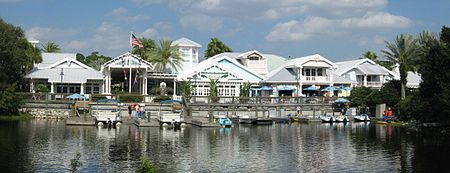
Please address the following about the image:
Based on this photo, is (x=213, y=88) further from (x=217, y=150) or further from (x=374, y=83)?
(x=217, y=150)

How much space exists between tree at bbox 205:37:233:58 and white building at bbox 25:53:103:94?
105 feet

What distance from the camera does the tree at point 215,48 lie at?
347 feet

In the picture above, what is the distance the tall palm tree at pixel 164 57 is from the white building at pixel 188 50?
704 centimetres

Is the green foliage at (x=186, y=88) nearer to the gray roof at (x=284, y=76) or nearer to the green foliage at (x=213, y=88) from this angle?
the green foliage at (x=213, y=88)

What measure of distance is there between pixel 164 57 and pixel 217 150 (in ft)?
154

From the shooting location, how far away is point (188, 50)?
93562 mm

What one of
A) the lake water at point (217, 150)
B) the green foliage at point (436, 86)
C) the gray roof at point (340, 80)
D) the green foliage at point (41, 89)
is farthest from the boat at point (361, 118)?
the green foliage at point (41, 89)

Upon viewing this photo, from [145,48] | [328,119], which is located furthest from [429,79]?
[145,48]

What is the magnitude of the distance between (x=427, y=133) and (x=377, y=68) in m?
43.3

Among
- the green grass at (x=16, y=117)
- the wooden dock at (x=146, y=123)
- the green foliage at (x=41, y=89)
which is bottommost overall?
the wooden dock at (x=146, y=123)

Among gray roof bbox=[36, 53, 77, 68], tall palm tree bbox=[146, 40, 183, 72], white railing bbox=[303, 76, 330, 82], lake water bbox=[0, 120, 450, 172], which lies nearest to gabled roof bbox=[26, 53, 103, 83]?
gray roof bbox=[36, 53, 77, 68]

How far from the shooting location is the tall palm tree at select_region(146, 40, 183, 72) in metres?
83.6

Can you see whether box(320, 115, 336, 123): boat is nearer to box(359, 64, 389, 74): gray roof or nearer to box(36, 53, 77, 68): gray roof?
box(359, 64, 389, 74): gray roof

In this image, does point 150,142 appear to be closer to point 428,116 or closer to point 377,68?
point 428,116
